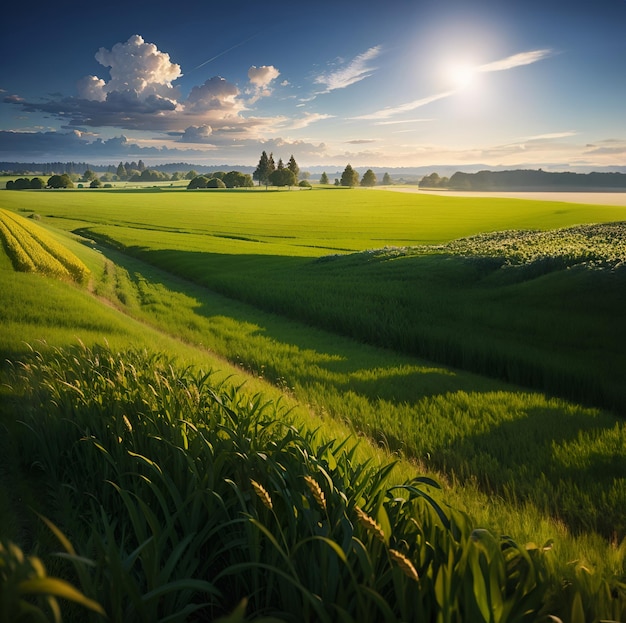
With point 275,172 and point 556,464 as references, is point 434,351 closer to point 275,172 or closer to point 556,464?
point 556,464

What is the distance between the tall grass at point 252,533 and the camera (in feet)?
8.48

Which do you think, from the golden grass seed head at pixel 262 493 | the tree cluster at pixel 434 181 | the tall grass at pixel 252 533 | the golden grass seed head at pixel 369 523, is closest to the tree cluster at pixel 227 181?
the tree cluster at pixel 434 181

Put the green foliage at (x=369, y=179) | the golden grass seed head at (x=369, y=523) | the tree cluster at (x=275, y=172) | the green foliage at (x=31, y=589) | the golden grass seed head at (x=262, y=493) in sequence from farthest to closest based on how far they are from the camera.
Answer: the green foliage at (x=369, y=179) → the tree cluster at (x=275, y=172) → the golden grass seed head at (x=262, y=493) → the golden grass seed head at (x=369, y=523) → the green foliage at (x=31, y=589)

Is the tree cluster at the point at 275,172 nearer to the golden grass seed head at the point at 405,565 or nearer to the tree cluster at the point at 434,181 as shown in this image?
the tree cluster at the point at 434,181

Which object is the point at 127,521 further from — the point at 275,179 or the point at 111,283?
the point at 275,179

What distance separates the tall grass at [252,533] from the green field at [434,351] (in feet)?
0.67

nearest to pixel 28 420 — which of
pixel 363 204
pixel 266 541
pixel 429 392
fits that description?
pixel 266 541

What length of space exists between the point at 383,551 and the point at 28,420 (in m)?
5.22

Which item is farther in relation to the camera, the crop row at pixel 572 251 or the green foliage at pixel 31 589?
the crop row at pixel 572 251

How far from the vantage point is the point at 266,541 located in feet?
11.0

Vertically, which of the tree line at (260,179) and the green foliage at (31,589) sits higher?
the tree line at (260,179)

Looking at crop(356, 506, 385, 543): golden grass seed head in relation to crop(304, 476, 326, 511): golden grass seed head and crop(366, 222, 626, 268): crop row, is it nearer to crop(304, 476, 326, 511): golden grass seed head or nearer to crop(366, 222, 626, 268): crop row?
crop(304, 476, 326, 511): golden grass seed head

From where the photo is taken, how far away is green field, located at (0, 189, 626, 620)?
5.38m

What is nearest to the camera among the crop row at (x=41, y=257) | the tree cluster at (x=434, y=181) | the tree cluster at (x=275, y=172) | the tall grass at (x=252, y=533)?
the tall grass at (x=252, y=533)
